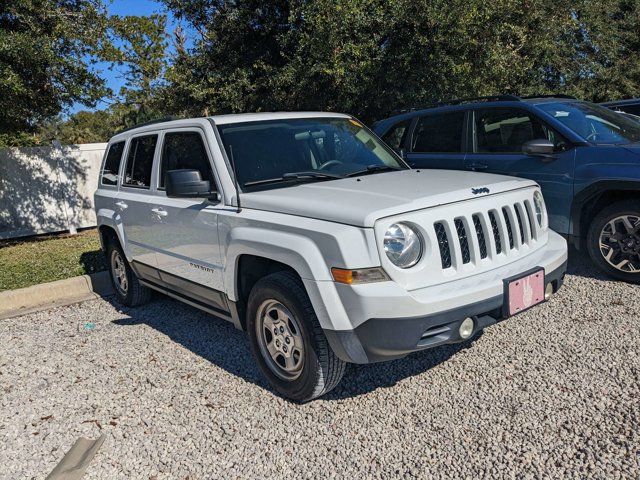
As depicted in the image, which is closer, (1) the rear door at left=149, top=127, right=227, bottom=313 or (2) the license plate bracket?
(2) the license plate bracket

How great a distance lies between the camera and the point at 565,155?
5.40 m

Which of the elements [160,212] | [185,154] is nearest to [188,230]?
[160,212]

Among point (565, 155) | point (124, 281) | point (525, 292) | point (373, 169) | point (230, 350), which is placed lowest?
point (230, 350)

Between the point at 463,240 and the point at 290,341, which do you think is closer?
the point at 463,240

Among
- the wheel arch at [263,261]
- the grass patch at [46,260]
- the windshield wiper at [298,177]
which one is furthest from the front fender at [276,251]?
the grass patch at [46,260]

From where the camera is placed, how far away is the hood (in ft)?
10.0

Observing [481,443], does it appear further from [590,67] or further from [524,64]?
[590,67]

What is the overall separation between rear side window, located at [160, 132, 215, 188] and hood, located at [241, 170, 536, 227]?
0.61m

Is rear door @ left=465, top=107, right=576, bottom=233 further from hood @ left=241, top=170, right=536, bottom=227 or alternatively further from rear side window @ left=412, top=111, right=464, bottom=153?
hood @ left=241, top=170, right=536, bottom=227

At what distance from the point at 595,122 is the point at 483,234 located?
129 inches

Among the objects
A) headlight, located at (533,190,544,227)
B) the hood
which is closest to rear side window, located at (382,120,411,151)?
the hood

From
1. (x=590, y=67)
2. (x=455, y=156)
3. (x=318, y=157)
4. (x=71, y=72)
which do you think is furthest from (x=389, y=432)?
(x=590, y=67)

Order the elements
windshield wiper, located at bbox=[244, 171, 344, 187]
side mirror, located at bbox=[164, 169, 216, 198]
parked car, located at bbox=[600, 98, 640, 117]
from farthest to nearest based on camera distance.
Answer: parked car, located at bbox=[600, 98, 640, 117]
windshield wiper, located at bbox=[244, 171, 344, 187]
side mirror, located at bbox=[164, 169, 216, 198]

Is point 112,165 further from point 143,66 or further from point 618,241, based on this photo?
point 143,66
